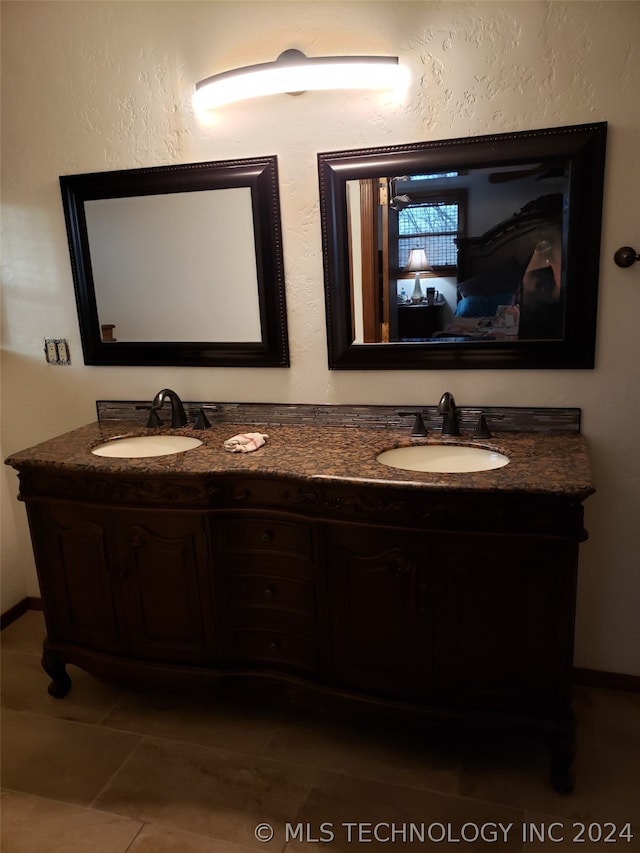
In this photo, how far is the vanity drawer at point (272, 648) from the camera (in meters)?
1.80

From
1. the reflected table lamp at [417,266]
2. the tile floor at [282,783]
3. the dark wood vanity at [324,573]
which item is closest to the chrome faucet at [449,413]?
the dark wood vanity at [324,573]

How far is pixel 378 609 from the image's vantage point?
168 centimetres

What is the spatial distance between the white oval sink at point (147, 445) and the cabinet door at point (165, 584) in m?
0.34

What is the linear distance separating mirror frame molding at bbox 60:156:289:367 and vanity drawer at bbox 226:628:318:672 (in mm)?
888

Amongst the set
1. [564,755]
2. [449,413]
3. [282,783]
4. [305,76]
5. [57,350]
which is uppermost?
[305,76]

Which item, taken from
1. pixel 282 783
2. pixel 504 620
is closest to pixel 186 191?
pixel 504 620

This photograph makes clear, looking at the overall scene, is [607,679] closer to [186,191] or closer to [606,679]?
[606,679]

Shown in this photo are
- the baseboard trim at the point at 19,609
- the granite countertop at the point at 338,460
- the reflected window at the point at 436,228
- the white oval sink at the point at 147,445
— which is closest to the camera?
the granite countertop at the point at 338,460

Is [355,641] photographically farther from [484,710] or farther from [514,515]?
[514,515]

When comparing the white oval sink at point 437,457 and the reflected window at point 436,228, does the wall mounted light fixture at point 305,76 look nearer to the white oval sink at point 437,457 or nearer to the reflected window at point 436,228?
the reflected window at point 436,228

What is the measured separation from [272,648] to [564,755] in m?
0.84

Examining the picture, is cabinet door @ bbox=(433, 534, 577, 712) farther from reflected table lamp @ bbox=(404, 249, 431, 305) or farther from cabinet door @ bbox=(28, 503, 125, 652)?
cabinet door @ bbox=(28, 503, 125, 652)

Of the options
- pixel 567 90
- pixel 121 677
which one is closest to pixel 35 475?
pixel 121 677

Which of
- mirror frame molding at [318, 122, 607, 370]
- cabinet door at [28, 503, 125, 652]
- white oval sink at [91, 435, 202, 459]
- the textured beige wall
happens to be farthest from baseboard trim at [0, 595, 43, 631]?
mirror frame molding at [318, 122, 607, 370]
